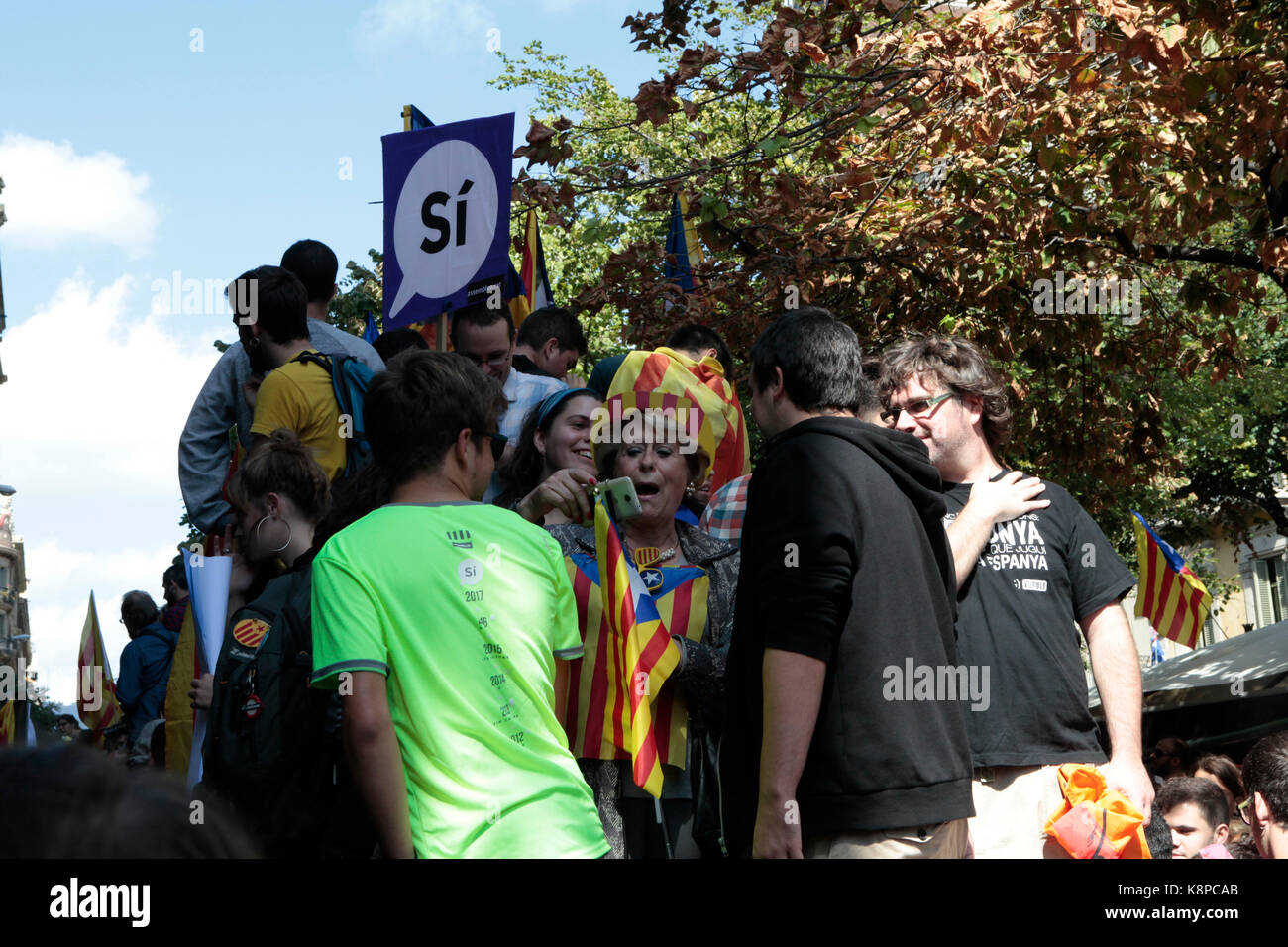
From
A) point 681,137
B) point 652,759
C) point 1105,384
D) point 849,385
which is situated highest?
point 681,137

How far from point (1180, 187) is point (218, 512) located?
25.4 ft

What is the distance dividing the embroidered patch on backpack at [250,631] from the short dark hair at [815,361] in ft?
4.71

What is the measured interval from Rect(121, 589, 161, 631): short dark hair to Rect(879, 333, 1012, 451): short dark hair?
671 centimetres

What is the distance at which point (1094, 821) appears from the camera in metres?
3.61

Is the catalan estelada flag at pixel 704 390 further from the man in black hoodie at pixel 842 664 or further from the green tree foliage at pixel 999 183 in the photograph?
the green tree foliage at pixel 999 183

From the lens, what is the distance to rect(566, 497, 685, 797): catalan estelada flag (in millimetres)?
3557

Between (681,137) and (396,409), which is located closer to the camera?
(396,409)

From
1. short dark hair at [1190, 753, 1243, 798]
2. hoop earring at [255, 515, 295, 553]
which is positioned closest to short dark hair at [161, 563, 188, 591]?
hoop earring at [255, 515, 295, 553]

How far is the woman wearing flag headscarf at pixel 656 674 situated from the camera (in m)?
3.70

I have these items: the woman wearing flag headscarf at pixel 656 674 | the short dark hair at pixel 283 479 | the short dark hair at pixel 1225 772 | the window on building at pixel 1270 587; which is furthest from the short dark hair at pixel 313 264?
the window on building at pixel 1270 587
